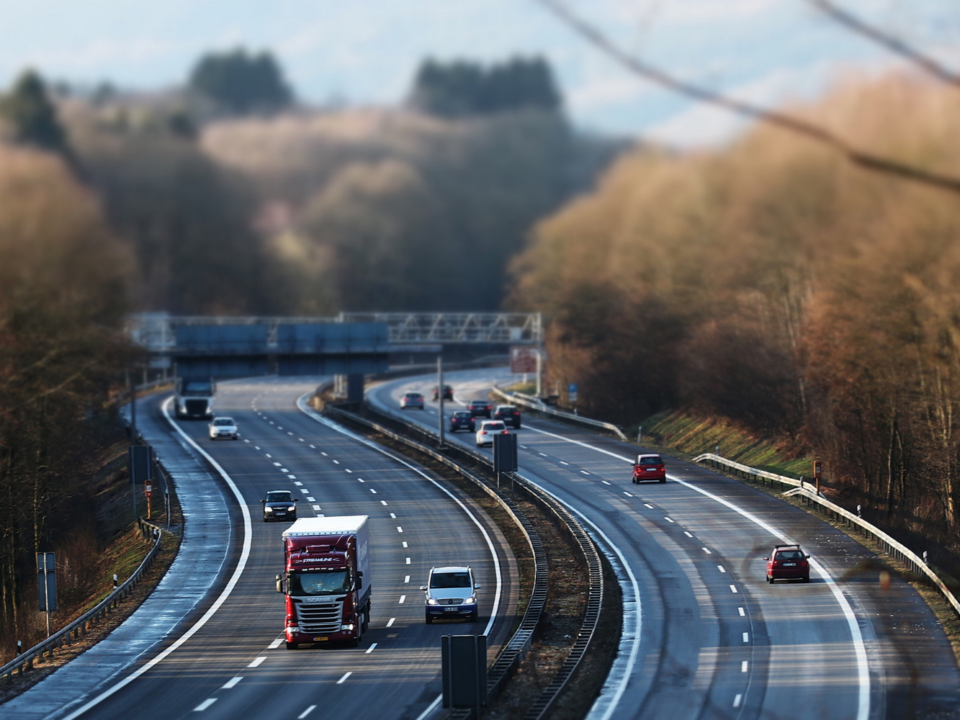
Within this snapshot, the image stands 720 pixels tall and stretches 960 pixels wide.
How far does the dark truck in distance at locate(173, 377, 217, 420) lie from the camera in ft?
329

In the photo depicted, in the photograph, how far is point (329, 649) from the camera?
35.9m

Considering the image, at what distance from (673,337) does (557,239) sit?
26567 mm

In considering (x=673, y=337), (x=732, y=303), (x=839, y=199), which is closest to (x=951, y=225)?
(x=839, y=199)

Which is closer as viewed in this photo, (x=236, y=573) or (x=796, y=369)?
(x=236, y=573)

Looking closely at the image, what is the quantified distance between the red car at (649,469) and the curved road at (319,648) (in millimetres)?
9729

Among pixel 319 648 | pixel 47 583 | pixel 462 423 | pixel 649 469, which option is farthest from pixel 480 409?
pixel 47 583

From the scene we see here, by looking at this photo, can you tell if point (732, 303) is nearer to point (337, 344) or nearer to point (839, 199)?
point (839, 199)

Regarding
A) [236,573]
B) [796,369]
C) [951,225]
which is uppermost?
[951,225]

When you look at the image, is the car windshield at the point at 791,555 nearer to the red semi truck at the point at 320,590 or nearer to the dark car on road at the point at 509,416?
the red semi truck at the point at 320,590

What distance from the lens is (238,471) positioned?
247 ft

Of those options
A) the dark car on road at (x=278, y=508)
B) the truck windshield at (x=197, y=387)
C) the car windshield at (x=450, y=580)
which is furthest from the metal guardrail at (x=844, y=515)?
the truck windshield at (x=197, y=387)

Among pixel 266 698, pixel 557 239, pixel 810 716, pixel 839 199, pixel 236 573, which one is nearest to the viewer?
pixel 839 199

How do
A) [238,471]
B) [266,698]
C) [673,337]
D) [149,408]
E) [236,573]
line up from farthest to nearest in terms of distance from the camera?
[149,408], [238,471], [236,573], [673,337], [266,698]

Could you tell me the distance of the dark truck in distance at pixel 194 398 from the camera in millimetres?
100188
